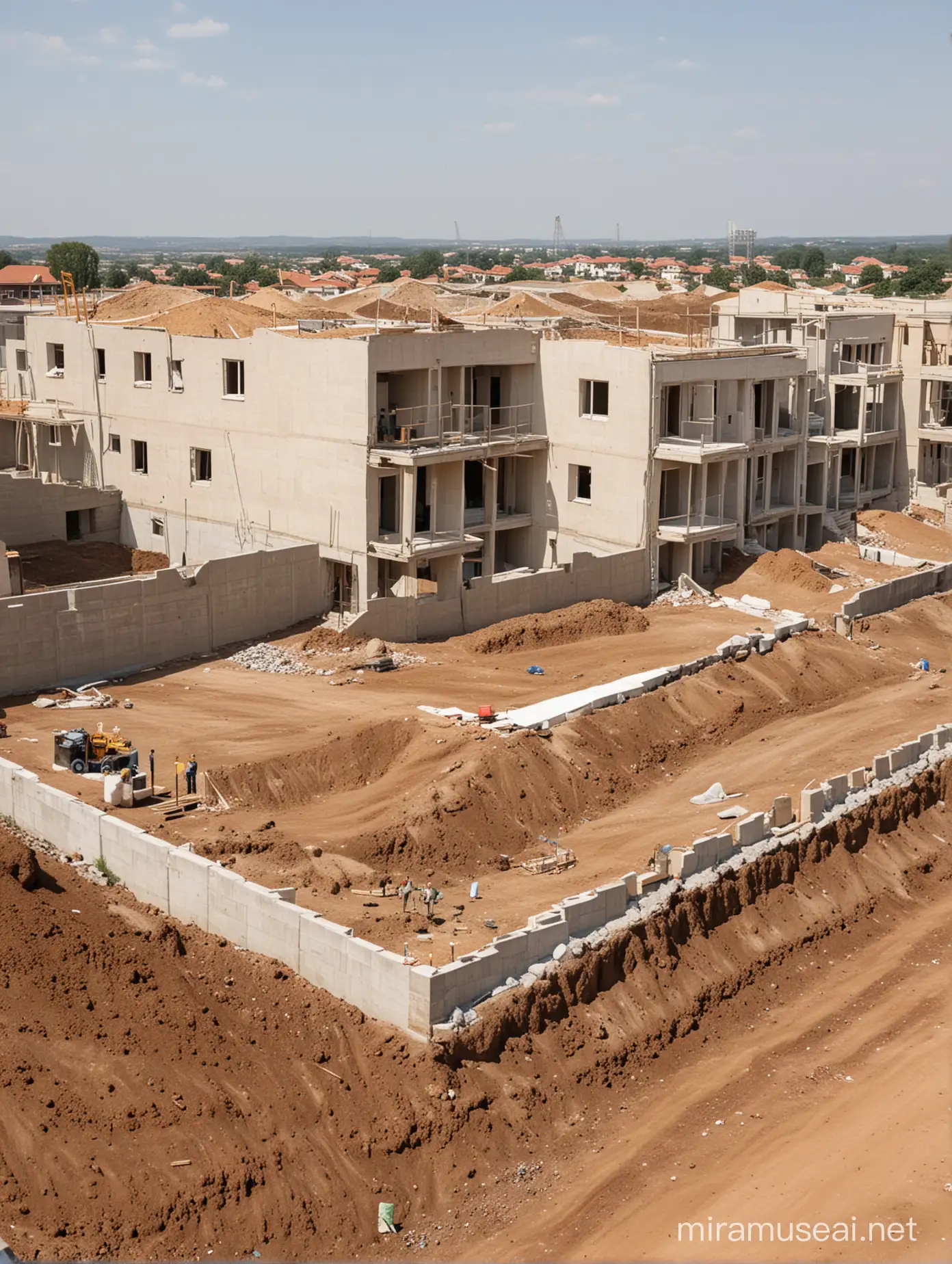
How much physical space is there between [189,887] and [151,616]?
12947 mm

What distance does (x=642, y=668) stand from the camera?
3447 cm

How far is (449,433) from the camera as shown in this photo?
40.2 m

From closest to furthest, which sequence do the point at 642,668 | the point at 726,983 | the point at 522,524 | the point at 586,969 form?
the point at 586,969
the point at 726,983
the point at 642,668
the point at 522,524

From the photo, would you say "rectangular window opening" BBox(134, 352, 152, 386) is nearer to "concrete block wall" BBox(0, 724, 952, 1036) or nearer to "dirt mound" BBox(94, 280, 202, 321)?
"dirt mound" BBox(94, 280, 202, 321)

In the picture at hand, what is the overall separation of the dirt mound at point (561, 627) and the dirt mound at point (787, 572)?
5312 mm

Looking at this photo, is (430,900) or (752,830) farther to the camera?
(752,830)

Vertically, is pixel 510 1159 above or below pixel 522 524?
below

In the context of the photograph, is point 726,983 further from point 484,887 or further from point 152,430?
point 152,430

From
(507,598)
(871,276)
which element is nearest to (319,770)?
(507,598)

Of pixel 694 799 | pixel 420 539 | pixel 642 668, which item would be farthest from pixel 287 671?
pixel 694 799

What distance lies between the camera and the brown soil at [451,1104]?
17078 millimetres

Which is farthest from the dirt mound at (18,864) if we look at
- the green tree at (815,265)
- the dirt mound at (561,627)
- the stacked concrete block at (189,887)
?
the green tree at (815,265)

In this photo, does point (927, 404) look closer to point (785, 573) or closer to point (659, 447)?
point (785, 573)

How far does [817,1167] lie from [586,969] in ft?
13.6
